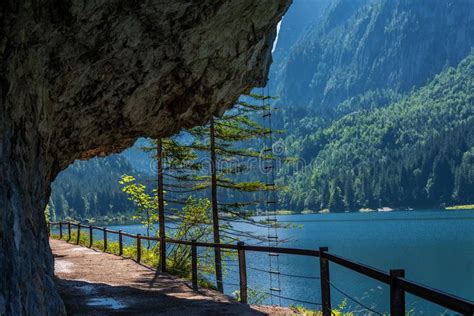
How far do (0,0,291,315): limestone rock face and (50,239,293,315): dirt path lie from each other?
2.55 metres

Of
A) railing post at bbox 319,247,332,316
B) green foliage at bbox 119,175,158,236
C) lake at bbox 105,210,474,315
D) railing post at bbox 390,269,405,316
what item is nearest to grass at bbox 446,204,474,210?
lake at bbox 105,210,474,315

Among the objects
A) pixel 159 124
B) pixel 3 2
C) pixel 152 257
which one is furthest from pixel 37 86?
pixel 152 257

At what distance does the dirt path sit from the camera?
1083cm

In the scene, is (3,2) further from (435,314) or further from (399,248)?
Answer: (399,248)

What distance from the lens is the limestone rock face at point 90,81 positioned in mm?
6949

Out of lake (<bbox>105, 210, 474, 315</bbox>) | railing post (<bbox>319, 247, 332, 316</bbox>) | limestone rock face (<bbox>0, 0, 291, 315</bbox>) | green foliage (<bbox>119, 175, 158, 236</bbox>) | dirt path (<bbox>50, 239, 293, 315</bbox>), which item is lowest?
lake (<bbox>105, 210, 474, 315</bbox>)

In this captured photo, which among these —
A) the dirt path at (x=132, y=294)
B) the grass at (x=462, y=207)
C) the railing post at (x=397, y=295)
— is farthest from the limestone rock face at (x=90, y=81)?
the grass at (x=462, y=207)

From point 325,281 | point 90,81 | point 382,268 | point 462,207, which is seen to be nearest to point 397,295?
point 325,281

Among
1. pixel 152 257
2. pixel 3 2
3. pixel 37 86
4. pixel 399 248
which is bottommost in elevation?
pixel 399 248

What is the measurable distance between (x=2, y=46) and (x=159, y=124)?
7.27 meters

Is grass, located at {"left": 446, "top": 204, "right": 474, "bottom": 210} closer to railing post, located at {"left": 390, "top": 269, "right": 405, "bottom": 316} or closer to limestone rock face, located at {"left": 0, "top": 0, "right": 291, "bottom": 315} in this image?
limestone rock face, located at {"left": 0, "top": 0, "right": 291, "bottom": 315}

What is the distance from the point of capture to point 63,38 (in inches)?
353

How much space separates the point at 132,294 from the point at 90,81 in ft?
18.3

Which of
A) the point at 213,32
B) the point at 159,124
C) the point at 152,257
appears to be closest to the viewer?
the point at 213,32
